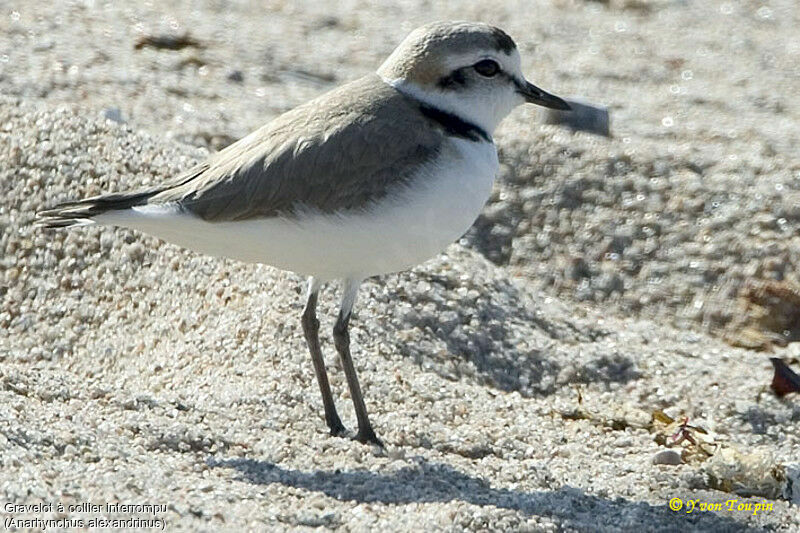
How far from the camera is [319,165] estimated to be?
12.1ft

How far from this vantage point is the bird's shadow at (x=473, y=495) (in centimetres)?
341

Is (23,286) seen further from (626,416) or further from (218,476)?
(626,416)

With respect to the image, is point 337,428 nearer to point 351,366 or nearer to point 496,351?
point 351,366

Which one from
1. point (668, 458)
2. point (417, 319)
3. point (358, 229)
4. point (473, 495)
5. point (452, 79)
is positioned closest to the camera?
point (473, 495)

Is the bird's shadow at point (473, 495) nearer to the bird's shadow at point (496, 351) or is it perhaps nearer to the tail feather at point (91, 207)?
the tail feather at point (91, 207)

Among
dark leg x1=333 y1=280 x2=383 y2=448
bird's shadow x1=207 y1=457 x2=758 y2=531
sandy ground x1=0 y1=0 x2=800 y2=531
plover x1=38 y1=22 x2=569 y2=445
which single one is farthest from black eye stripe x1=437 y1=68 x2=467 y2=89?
bird's shadow x1=207 y1=457 x2=758 y2=531

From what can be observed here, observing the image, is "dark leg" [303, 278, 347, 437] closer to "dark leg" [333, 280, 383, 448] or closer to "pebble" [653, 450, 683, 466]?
"dark leg" [333, 280, 383, 448]

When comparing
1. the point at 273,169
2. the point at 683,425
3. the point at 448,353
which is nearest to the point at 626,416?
the point at 683,425

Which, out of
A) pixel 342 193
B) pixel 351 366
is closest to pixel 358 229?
pixel 342 193

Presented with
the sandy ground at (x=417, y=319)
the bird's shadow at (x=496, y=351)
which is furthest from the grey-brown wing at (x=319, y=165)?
the bird's shadow at (x=496, y=351)

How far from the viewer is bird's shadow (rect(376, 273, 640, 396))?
455 centimetres

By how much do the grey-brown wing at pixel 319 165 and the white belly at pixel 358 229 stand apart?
0.12 ft

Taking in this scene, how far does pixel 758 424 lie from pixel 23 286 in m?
2.53

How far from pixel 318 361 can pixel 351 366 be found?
0.10 meters
